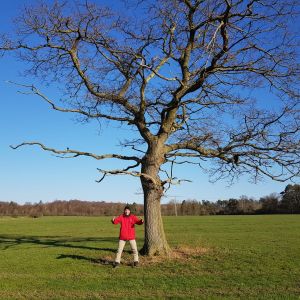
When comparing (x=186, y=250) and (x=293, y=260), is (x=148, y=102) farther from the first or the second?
(x=293, y=260)

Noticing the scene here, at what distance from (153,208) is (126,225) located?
1.98 m

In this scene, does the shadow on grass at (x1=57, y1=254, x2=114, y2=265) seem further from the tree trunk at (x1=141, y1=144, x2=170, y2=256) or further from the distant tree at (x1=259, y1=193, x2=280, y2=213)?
the distant tree at (x1=259, y1=193, x2=280, y2=213)

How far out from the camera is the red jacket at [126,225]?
15.3 metres

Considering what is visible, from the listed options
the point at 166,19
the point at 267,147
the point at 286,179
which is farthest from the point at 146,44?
the point at 286,179

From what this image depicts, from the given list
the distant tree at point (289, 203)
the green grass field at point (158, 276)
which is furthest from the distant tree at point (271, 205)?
the green grass field at point (158, 276)

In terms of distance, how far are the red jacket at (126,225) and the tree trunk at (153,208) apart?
1544 millimetres

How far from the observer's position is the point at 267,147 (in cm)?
1778

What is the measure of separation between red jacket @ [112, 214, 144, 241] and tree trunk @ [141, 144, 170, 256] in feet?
5.06

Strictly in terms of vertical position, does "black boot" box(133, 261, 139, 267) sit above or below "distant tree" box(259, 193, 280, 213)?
below

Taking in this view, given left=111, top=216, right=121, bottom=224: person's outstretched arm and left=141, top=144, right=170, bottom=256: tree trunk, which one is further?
left=141, top=144, right=170, bottom=256: tree trunk

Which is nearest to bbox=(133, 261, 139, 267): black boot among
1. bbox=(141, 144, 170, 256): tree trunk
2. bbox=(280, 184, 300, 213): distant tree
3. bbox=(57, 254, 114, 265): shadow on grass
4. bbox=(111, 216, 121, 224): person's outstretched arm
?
bbox=(57, 254, 114, 265): shadow on grass

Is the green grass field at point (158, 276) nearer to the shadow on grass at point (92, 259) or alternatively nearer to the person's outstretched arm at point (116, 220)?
the shadow on grass at point (92, 259)

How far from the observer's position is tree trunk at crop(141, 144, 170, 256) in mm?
16875

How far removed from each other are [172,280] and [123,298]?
2.33 metres
